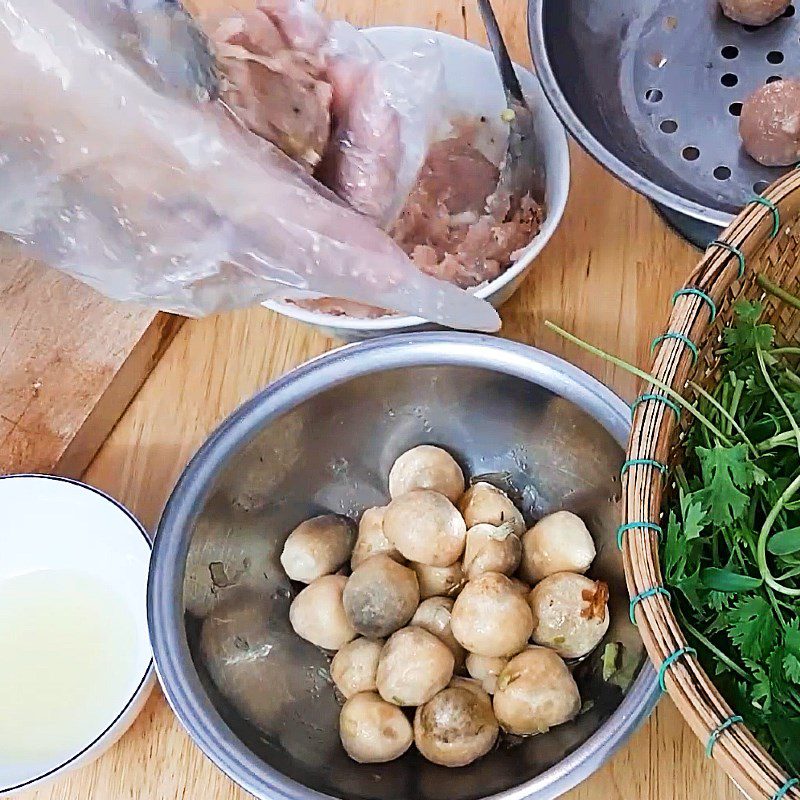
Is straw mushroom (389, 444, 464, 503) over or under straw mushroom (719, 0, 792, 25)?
under

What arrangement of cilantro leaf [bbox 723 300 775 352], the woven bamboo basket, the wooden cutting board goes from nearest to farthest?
the woven bamboo basket, cilantro leaf [bbox 723 300 775 352], the wooden cutting board

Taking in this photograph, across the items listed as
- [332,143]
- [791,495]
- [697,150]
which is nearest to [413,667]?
[791,495]

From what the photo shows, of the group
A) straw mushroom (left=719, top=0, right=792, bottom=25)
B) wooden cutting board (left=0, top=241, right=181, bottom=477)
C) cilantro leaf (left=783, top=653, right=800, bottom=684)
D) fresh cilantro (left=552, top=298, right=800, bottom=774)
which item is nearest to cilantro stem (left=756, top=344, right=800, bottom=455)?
fresh cilantro (left=552, top=298, right=800, bottom=774)

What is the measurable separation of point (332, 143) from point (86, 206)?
0.65ft

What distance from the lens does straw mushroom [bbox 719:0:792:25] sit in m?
0.78

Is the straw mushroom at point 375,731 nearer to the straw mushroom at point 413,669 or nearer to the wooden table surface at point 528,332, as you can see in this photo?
the straw mushroom at point 413,669

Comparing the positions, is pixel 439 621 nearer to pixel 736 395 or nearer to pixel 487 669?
pixel 487 669

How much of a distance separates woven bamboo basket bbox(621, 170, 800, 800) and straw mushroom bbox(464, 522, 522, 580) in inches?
5.9

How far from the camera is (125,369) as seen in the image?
2.60ft

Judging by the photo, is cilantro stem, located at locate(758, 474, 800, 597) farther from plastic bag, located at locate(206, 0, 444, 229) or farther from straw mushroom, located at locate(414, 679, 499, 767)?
plastic bag, located at locate(206, 0, 444, 229)

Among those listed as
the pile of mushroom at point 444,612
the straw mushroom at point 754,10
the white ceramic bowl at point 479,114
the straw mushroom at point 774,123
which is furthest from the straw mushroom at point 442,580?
the straw mushroom at point 754,10

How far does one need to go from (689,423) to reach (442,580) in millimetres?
219

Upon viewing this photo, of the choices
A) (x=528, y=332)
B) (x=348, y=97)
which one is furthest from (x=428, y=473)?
(x=348, y=97)

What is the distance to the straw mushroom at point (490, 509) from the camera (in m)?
0.69
